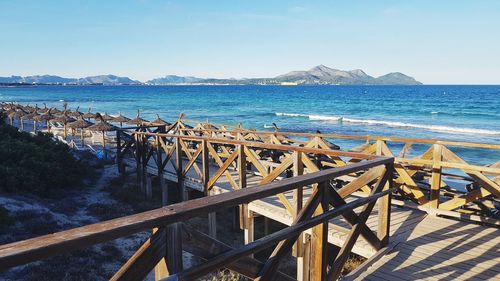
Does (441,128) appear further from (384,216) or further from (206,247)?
(206,247)

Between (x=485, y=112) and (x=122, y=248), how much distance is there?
158ft

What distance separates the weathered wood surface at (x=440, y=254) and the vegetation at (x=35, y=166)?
→ 30.3 feet

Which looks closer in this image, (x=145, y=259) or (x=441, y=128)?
(x=145, y=259)

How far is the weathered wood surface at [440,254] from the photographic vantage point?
395 centimetres

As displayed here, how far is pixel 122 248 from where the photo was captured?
794 cm

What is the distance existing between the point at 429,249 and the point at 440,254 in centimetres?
14

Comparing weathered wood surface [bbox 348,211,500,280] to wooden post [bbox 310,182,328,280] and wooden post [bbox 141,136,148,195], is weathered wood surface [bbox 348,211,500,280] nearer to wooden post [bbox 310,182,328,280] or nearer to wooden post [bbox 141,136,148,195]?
wooden post [bbox 310,182,328,280]

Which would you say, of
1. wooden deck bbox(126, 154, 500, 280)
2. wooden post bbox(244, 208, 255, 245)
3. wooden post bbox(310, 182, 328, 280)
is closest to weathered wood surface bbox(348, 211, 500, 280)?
wooden deck bbox(126, 154, 500, 280)

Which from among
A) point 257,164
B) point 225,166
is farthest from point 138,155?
point 257,164

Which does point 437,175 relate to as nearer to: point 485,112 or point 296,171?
point 296,171

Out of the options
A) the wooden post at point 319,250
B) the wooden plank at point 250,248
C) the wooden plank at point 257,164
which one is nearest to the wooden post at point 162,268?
the wooden plank at point 250,248

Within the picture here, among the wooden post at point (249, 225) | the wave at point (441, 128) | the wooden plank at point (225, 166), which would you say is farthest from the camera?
the wave at point (441, 128)

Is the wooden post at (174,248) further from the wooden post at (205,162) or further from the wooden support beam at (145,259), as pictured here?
the wooden post at (205,162)

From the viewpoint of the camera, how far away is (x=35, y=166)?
1091 centimetres
